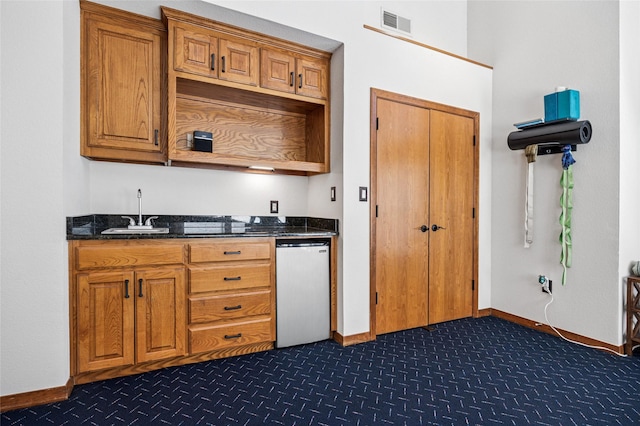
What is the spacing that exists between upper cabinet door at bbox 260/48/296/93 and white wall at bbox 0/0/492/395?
0.83 ft

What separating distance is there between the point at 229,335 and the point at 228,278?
44 cm

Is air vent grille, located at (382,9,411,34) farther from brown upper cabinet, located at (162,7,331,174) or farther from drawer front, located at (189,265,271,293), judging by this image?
drawer front, located at (189,265,271,293)

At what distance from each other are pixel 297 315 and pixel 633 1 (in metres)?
3.87

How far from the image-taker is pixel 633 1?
2736 mm

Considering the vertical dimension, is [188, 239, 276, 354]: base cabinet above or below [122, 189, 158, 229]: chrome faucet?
below

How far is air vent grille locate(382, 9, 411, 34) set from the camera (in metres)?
3.64

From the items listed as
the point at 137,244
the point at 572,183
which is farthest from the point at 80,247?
the point at 572,183

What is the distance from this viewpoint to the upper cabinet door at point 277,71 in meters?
2.85

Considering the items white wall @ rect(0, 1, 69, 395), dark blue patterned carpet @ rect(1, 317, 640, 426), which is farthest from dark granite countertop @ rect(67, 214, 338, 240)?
dark blue patterned carpet @ rect(1, 317, 640, 426)

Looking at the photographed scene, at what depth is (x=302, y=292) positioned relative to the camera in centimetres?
283

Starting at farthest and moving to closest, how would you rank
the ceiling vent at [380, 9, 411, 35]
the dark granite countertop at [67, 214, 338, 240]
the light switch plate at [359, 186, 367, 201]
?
the ceiling vent at [380, 9, 411, 35], the light switch plate at [359, 186, 367, 201], the dark granite countertop at [67, 214, 338, 240]

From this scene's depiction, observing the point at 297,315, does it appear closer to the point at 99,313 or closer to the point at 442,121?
the point at 99,313

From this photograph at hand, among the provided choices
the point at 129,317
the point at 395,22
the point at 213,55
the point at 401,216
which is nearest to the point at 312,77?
the point at 213,55

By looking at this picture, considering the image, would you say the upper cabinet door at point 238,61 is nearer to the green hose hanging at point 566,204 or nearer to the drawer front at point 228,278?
the drawer front at point 228,278
